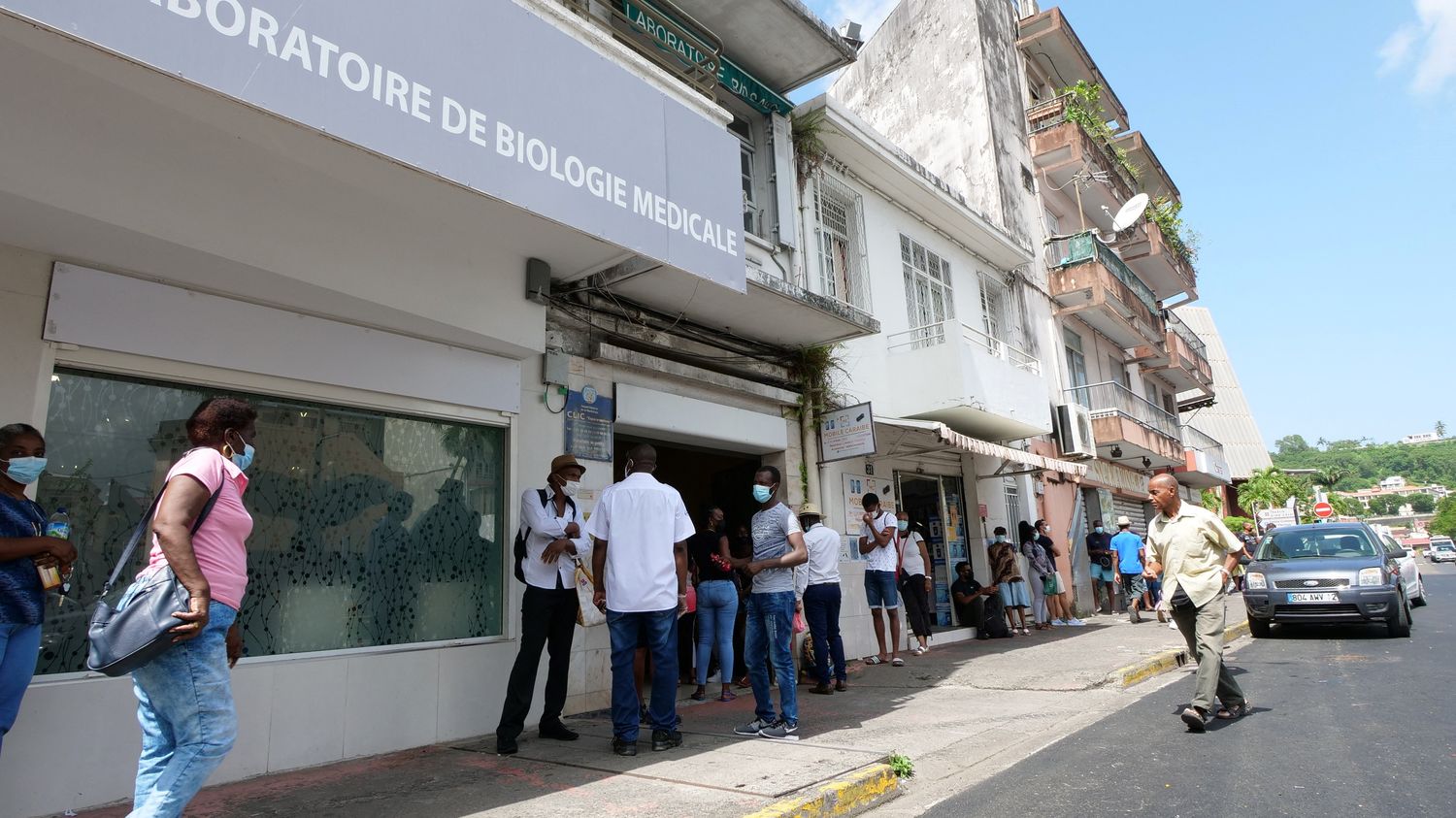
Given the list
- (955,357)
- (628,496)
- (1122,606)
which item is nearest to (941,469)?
(955,357)

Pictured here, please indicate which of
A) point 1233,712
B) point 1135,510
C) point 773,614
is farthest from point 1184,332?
point 773,614

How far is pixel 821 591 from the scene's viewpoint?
722cm

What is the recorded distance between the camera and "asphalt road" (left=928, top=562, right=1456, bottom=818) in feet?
12.6

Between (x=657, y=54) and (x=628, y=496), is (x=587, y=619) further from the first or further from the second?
(x=657, y=54)

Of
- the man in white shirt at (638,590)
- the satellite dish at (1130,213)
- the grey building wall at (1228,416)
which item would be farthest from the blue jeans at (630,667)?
the grey building wall at (1228,416)

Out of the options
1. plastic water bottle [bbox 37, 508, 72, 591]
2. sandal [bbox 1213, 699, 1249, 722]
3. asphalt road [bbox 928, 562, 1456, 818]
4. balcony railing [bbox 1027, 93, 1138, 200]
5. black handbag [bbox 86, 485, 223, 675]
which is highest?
balcony railing [bbox 1027, 93, 1138, 200]

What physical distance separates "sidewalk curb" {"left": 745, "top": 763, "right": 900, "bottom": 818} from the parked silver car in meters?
7.94

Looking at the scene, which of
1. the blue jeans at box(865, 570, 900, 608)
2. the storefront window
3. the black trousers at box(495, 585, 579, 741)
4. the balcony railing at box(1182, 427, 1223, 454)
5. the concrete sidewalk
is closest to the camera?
the concrete sidewalk

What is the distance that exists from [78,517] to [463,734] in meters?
2.77

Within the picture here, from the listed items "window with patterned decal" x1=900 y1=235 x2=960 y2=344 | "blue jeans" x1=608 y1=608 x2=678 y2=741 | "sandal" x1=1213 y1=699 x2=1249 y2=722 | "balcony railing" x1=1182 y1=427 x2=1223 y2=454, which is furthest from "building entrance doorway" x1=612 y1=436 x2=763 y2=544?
"balcony railing" x1=1182 y1=427 x2=1223 y2=454

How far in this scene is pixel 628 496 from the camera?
5.10 metres

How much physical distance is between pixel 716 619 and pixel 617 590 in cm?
242

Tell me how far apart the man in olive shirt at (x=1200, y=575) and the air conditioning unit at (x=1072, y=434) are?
10.7m

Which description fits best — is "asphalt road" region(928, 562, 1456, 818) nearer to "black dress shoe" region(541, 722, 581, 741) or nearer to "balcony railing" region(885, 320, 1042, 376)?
"black dress shoe" region(541, 722, 581, 741)
